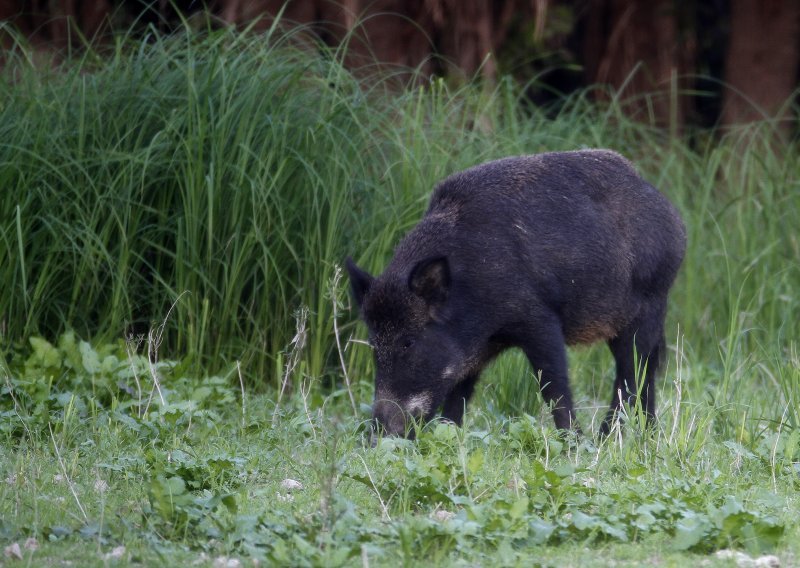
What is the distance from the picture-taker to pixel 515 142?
7.02 metres

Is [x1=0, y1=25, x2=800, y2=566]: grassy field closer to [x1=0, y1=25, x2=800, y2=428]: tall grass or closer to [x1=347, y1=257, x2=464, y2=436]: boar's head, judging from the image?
[x1=0, y1=25, x2=800, y2=428]: tall grass

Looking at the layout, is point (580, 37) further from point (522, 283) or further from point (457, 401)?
point (522, 283)

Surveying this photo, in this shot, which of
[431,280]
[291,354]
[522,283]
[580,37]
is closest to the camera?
[431,280]

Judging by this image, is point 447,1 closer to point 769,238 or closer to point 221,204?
point 769,238

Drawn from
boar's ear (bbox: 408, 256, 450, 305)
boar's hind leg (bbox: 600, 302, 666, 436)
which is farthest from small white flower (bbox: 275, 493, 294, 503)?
boar's hind leg (bbox: 600, 302, 666, 436)

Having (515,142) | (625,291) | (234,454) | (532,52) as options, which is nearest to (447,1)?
(532,52)

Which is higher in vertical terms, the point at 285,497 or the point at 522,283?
the point at 522,283

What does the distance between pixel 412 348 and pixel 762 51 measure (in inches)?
324

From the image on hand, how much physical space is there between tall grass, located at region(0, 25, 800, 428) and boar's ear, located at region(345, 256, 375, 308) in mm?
621

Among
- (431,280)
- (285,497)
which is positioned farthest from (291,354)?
(285,497)

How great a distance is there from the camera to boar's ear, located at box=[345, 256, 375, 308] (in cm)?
511

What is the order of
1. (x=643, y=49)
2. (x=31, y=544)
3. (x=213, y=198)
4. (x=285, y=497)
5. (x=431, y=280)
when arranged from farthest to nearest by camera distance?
1. (x=643, y=49)
2. (x=213, y=198)
3. (x=431, y=280)
4. (x=285, y=497)
5. (x=31, y=544)

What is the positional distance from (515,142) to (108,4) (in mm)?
4421

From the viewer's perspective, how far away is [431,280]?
16.1ft
